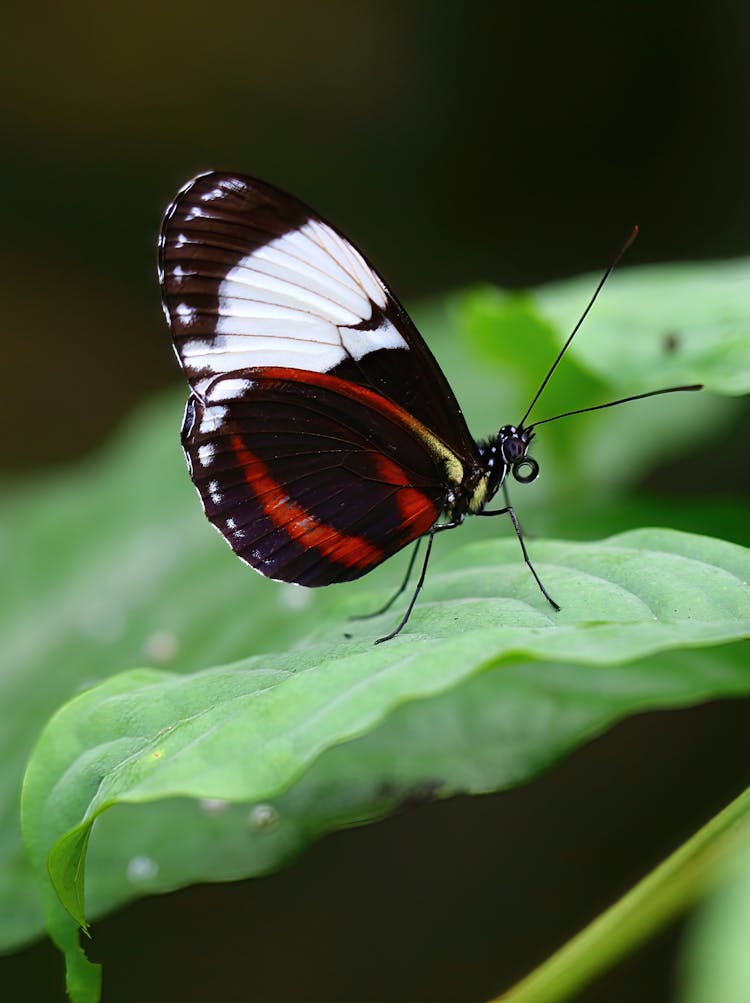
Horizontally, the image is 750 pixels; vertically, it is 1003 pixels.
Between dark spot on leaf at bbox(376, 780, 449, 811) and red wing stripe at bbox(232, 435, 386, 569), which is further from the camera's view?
red wing stripe at bbox(232, 435, 386, 569)

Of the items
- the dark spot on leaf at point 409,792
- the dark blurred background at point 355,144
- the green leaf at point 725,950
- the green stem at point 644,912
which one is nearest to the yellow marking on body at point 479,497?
the dark spot on leaf at point 409,792

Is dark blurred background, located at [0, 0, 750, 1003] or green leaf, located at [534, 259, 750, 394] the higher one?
dark blurred background, located at [0, 0, 750, 1003]

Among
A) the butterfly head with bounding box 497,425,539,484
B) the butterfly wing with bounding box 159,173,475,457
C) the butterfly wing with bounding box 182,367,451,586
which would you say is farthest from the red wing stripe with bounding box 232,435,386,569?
the butterfly head with bounding box 497,425,539,484

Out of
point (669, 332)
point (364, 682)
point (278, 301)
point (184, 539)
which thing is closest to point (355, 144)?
point (184, 539)

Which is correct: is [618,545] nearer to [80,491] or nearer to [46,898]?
[46,898]

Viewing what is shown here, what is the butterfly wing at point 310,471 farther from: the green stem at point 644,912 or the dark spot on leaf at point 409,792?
the green stem at point 644,912

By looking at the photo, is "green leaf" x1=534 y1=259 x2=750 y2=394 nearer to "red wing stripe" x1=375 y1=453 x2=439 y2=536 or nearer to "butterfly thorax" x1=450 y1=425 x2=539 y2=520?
"butterfly thorax" x1=450 y1=425 x2=539 y2=520

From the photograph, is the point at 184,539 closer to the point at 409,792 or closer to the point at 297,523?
the point at 297,523
